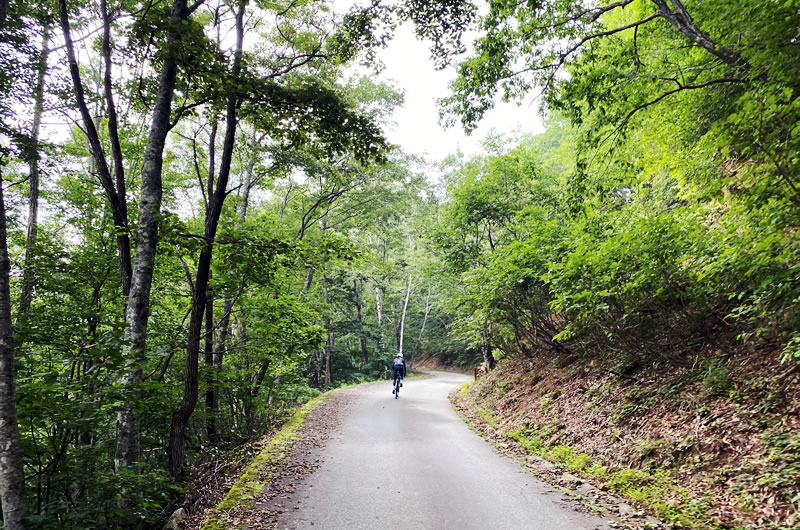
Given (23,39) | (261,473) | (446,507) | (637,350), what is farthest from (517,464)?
(23,39)

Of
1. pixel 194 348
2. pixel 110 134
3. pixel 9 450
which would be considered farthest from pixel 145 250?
pixel 9 450

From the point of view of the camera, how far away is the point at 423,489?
511cm

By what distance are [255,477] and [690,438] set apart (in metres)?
5.92

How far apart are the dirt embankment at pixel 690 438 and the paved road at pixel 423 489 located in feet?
2.83

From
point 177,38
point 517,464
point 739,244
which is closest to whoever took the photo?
point 739,244

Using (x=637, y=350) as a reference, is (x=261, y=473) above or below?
Answer: below

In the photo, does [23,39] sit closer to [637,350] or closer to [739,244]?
[739,244]

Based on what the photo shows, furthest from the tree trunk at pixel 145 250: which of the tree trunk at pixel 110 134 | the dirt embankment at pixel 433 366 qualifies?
the dirt embankment at pixel 433 366

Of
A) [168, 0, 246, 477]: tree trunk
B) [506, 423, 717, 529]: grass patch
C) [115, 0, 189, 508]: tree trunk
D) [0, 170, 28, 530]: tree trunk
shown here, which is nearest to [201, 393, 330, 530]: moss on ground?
[168, 0, 246, 477]: tree trunk

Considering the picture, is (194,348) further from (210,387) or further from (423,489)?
(423,489)

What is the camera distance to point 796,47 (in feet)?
11.8

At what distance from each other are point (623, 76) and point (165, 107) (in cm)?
761

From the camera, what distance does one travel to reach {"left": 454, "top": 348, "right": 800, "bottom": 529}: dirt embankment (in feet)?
11.7

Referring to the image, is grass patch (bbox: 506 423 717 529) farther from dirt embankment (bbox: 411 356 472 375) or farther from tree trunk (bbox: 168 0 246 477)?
dirt embankment (bbox: 411 356 472 375)
